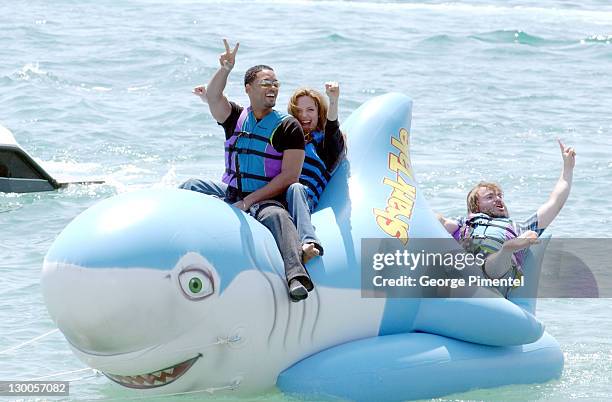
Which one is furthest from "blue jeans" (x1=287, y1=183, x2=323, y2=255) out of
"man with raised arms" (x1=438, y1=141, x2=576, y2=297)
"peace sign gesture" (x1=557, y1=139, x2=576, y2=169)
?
"peace sign gesture" (x1=557, y1=139, x2=576, y2=169)

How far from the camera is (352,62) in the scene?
16469 mm

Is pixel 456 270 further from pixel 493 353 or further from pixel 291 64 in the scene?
pixel 291 64

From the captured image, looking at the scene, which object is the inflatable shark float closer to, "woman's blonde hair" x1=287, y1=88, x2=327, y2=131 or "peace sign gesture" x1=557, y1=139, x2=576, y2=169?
"woman's blonde hair" x1=287, y1=88, x2=327, y2=131

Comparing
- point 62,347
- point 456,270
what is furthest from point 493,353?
point 62,347

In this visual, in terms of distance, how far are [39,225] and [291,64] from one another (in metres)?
7.75

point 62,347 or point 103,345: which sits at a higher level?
point 103,345

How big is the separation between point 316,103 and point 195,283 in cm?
121

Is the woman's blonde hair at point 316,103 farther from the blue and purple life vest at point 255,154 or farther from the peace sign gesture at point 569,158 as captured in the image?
the peace sign gesture at point 569,158

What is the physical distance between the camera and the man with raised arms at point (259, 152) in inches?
201

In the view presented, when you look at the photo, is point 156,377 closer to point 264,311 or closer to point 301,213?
point 264,311

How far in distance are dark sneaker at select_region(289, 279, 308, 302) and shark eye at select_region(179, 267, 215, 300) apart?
32 cm

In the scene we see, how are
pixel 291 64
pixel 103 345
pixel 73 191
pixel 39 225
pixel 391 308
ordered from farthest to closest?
pixel 291 64
pixel 73 191
pixel 39 225
pixel 391 308
pixel 103 345

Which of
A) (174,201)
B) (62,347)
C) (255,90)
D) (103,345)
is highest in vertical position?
(255,90)

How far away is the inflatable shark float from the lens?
180 inches
